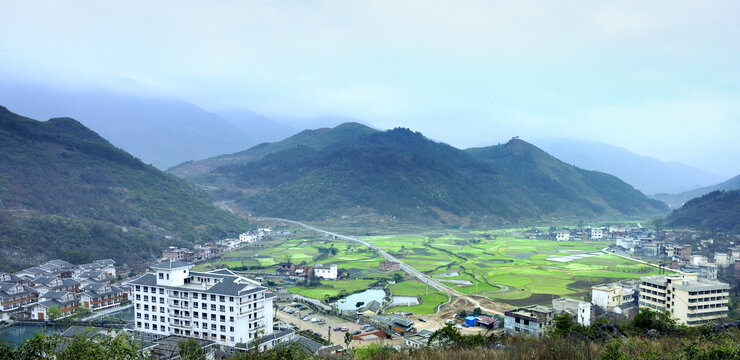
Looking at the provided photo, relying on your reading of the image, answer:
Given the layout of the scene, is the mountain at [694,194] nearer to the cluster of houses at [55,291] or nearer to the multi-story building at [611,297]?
the multi-story building at [611,297]

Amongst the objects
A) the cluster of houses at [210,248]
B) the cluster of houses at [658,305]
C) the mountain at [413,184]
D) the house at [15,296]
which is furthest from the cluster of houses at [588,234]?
the house at [15,296]

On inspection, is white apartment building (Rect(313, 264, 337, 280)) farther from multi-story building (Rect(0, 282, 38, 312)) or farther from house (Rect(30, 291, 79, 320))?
multi-story building (Rect(0, 282, 38, 312))

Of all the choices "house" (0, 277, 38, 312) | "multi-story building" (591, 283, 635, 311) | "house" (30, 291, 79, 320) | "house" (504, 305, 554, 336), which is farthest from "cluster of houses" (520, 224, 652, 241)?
"house" (0, 277, 38, 312)

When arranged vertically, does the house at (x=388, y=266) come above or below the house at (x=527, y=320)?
below

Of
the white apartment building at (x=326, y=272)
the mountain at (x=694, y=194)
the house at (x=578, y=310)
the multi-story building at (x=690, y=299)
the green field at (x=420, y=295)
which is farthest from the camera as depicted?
the mountain at (x=694, y=194)

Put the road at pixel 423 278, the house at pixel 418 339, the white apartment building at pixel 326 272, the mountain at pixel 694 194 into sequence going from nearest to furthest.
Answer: the house at pixel 418 339
the road at pixel 423 278
the white apartment building at pixel 326 272
the mountain at pixel 694 194

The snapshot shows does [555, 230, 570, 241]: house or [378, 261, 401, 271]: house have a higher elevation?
[555, 230, 570, 241]: house

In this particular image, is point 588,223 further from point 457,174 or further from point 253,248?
point 253,248
